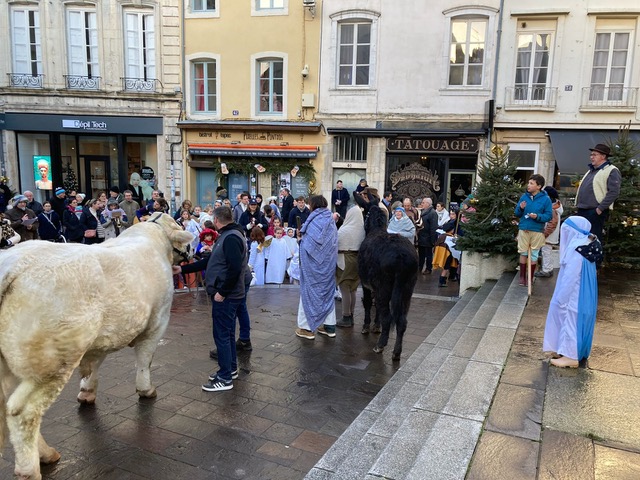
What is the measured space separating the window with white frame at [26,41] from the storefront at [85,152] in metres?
1.85

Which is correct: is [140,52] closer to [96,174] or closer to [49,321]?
[96,174]

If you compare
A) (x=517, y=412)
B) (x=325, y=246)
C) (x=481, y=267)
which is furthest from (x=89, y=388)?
(x=481, y=267)

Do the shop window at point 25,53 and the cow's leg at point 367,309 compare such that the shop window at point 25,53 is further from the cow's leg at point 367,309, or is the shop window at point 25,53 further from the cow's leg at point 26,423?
the cow's leg at point 26,423

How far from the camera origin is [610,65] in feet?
49.6

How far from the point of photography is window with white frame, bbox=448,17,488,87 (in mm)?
15936

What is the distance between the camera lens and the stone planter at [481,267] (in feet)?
28.4

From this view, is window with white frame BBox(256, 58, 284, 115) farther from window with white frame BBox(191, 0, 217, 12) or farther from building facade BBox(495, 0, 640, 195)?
building facade BBox(495, 0, 640, 195)

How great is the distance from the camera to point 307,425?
4.14 meters

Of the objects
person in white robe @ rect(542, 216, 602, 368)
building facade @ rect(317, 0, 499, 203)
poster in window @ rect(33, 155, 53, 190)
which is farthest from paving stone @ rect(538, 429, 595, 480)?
poster in window @ rect(33, 155, 53, 190)

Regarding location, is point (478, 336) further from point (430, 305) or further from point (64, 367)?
point (64, 367)

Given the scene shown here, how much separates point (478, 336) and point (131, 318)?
3737 mm

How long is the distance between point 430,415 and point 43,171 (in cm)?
1983

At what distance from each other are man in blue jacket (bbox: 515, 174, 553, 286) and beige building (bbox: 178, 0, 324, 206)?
10.8m

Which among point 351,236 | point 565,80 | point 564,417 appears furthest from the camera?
point 565,80
